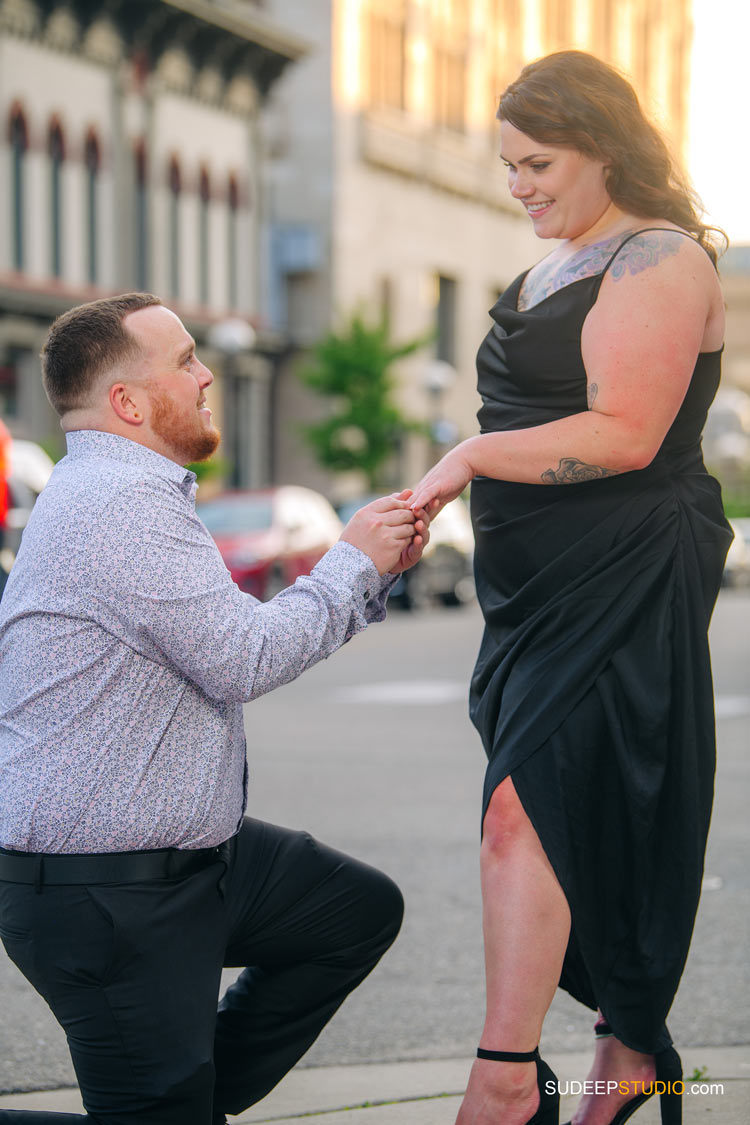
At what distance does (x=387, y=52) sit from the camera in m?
44.5

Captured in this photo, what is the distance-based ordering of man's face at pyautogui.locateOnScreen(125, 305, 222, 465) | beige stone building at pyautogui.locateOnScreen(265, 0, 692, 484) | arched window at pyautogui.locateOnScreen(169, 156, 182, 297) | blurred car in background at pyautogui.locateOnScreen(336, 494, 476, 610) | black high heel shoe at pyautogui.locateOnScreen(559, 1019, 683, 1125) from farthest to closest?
beige stone building at pyautogui.locateOnScreen(265, 0, 692, 484) → arched window at pyautogui.locateOnScreen(169, 156, 182, 297) → blurred car in background at pyautogui.locateOnScreen(336, 494, 476, 610) → black high heel shoe at pyautogui.locateOnScreen(559, 1019, 683, 1125) → man's face at pyautogui.locateOnScreen(125, 305, 222, 465)

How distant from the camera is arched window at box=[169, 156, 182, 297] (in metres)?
34.8

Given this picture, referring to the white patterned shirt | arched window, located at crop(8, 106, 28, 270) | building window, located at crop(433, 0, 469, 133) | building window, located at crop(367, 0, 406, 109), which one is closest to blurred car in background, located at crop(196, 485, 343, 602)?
arched window, located at crop(8, 106, 28, 270)

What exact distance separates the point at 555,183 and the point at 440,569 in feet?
70.6

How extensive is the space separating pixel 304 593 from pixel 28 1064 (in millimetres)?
1704

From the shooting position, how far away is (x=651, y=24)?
207 ft

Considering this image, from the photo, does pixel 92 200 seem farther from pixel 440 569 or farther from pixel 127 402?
pixel 127 402

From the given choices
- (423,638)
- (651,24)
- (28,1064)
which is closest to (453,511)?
(423,638)

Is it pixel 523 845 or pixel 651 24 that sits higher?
pixel 651 24

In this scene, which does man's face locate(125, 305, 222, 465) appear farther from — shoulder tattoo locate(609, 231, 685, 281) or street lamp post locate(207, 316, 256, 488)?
street lamp post locate(207, 316, 256, 488)

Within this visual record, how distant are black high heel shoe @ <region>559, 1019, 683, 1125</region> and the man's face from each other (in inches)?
51.8

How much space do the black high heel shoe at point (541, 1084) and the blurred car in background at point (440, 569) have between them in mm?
19662

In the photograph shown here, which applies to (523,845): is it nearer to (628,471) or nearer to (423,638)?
(628,471)

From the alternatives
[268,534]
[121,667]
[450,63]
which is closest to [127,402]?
[121,667]
